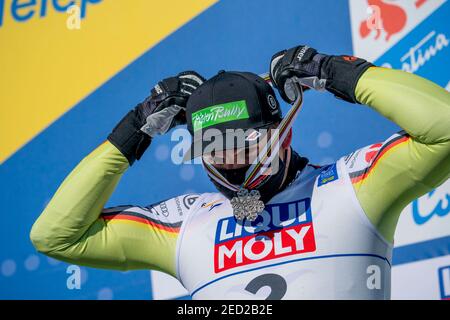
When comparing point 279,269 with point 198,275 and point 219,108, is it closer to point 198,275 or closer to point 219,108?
point 198,275

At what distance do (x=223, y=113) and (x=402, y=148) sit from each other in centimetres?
45

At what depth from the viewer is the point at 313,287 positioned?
2.04 metres

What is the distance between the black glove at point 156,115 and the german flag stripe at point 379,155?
0.50 m

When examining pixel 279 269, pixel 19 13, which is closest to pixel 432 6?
pixel 279 269

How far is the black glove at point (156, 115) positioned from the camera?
222 cm

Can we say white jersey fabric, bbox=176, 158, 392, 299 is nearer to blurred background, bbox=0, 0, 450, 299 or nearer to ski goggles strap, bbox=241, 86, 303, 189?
ski goggles strap, bbox=241, 86, 303, 189

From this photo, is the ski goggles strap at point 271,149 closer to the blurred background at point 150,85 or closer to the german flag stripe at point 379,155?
the german flag stripe at point 379,155

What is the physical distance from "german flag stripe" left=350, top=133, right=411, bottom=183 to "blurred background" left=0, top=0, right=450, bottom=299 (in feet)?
2.67

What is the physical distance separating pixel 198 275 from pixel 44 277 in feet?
4.12

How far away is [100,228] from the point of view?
7.62ft

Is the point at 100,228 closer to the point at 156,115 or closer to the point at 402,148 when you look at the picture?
the point at 156,115

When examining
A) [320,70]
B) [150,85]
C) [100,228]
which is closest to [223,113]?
[320,70]

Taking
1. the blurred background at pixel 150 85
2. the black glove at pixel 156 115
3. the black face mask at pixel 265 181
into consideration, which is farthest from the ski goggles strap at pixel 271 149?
the blurred background at pixel 150 85

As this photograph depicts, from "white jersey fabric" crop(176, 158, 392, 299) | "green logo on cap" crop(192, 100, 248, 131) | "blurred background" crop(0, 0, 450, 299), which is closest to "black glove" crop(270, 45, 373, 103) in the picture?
"green logo on cap" crop(192, 100, 248, 131)
